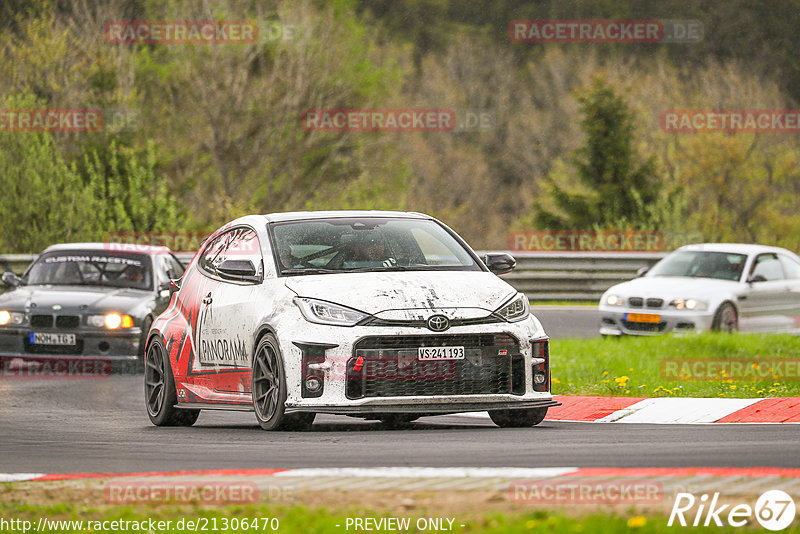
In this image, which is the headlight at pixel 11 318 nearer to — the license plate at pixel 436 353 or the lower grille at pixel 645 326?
the lower grille at pixel 645 326

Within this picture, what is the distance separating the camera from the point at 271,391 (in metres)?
10.3

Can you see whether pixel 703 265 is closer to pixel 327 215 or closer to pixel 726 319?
pixel 726 319

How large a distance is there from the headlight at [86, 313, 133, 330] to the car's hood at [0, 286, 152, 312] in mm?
97

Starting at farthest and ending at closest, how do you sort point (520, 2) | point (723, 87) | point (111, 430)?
point (520, 2) < point (723, 87) < point (111, 430)

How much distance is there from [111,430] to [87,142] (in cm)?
2718

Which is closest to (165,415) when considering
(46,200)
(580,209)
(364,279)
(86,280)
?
(364,279)

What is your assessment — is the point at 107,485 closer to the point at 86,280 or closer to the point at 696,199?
the point at 86,280

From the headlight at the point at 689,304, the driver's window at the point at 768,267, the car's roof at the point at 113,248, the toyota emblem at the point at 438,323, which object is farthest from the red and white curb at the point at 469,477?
the driver's window at the point at 768,267

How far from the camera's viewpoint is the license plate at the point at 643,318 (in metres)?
20.4

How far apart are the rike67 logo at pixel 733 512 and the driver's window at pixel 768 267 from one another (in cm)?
1548

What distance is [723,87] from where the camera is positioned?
2689 inches

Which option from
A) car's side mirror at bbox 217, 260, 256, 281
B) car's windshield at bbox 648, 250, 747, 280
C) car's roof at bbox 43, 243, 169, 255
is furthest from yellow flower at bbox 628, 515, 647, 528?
car's windshield at bbox 648, 250, 747, 280

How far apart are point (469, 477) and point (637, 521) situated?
166cm

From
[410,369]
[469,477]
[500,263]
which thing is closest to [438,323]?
[410,369]
